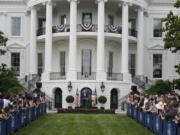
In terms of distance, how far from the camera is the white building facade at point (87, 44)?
35.2 metres

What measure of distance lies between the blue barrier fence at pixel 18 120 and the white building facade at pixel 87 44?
38.1 feet

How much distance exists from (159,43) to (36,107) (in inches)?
895

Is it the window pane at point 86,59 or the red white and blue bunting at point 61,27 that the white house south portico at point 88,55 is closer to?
the window pane at point 86,59

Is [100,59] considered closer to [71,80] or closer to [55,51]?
[71,80]

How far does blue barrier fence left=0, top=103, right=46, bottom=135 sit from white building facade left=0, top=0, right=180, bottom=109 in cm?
1161

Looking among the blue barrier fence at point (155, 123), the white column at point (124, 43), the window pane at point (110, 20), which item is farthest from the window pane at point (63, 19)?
the blue barrier fence at point (155, 123)

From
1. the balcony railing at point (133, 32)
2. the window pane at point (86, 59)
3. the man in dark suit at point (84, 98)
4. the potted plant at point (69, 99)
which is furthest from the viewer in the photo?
the balcony railing at point (133, 32)

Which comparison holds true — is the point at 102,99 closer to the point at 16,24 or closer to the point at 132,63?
the point at 132,63

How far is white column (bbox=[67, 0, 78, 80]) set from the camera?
114ft

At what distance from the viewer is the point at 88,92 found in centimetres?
3456

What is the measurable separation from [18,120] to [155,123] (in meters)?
6.52

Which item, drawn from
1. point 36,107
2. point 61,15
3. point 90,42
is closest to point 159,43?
point 90,42

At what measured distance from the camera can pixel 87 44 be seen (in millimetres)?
38281

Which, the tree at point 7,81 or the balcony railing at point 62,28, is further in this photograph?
the balcony railing at point 62,28
